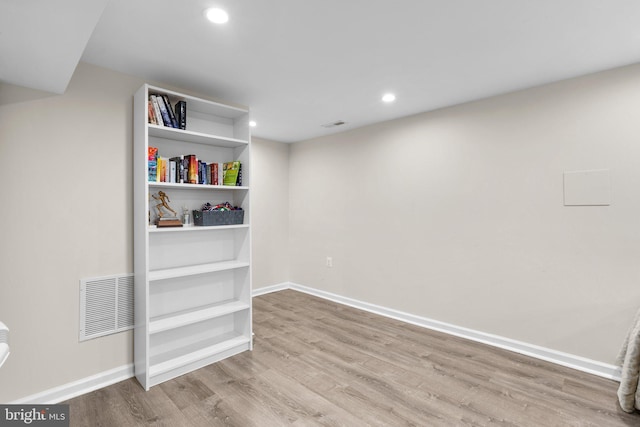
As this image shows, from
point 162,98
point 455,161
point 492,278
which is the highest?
point 162,98

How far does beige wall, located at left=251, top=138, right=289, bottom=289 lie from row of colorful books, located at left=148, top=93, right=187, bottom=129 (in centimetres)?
209

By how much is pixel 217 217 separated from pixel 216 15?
1.61m

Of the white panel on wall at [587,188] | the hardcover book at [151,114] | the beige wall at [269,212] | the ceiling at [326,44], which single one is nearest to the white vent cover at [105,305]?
the hardcover book at [151,114]

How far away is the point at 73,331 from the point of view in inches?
91.0

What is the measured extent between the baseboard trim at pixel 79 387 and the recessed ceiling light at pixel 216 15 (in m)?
2.61

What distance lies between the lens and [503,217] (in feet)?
10.1

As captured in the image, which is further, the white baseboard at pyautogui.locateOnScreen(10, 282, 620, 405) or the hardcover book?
the hardcover book

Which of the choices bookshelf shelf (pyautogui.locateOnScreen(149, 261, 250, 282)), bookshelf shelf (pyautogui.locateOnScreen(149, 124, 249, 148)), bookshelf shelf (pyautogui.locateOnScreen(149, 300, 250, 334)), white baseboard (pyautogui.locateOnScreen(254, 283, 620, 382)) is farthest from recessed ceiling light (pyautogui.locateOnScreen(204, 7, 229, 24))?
white baseboard (pyautogui.locateOnScreen(254, 283, 620, 382))

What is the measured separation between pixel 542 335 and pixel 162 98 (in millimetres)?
3827

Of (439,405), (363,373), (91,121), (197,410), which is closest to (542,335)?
(439,405)

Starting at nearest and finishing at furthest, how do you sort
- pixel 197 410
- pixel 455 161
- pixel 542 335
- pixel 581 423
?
pixel 581 423, pixel 197 410, pixel 542 335, pixel 455 161

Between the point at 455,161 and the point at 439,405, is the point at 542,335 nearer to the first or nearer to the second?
the point at 439,405

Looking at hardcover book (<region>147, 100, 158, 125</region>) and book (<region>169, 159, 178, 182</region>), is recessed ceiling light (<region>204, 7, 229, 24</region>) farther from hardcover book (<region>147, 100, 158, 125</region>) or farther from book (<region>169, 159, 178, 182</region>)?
book (<region>169, 159, 178, 182</region>)

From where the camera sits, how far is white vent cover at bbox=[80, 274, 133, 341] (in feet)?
7.73
